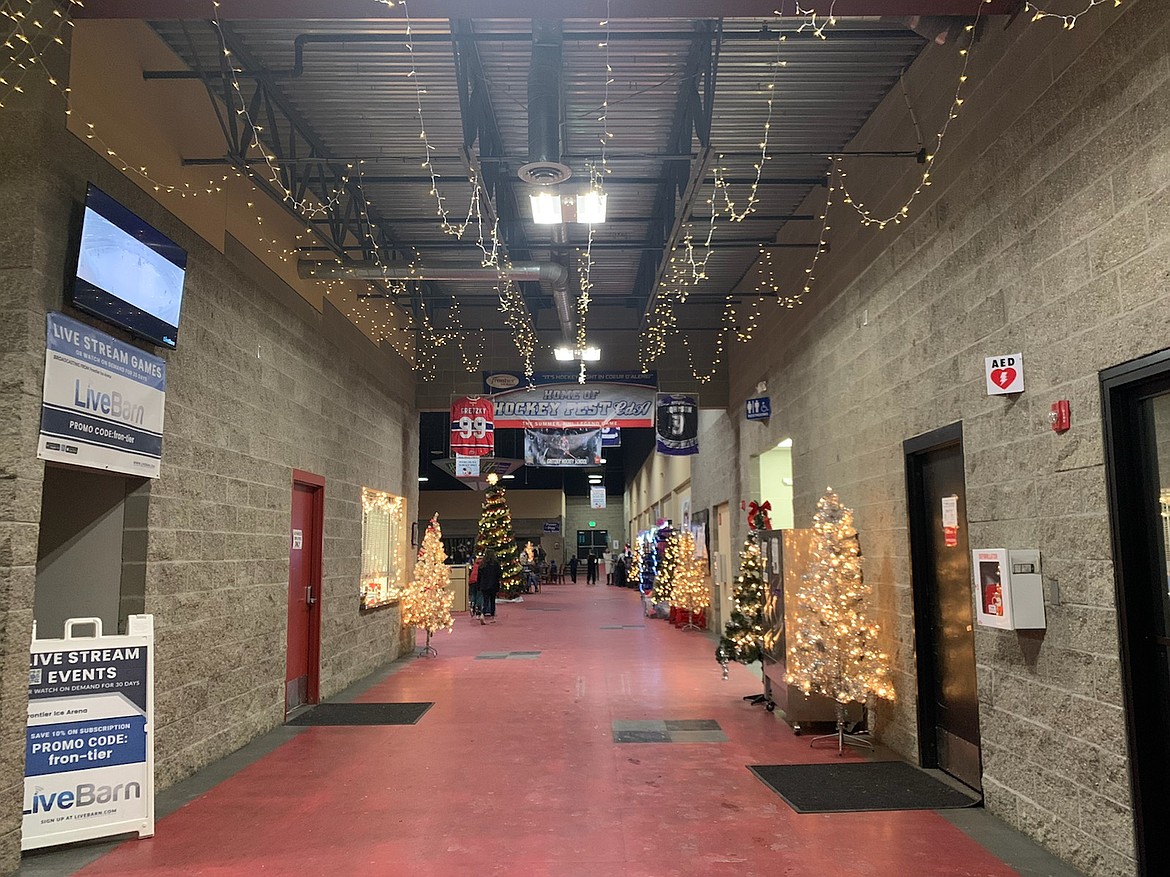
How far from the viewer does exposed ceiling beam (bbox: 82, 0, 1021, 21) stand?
13.5 ft

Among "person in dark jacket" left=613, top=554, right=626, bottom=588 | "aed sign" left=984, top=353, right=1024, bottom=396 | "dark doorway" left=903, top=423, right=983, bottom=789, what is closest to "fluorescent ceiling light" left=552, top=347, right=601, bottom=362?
"dark doorway" left=903, top=423, right=983, bottom=789

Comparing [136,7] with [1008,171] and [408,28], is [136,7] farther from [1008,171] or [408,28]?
[1008,171]

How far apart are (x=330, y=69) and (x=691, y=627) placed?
11.3 m

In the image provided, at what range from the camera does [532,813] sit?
4.69 metres

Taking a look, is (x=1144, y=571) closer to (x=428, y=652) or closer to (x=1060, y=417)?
(x=1060, y=417)

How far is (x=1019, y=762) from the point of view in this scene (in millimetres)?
4320

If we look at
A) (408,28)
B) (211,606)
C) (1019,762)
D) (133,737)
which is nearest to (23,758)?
(133,737)

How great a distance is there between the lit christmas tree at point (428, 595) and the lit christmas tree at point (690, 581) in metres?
4.50

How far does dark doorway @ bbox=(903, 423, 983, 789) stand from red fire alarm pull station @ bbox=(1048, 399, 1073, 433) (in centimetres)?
96

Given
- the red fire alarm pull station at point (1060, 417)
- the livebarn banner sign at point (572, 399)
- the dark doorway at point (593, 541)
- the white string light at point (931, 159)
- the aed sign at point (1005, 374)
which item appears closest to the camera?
the red fire alarm pull station at point (1060, 417)

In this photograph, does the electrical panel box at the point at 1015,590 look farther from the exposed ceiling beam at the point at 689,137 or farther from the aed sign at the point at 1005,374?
the exposed ceiling beam at the point at 689,137

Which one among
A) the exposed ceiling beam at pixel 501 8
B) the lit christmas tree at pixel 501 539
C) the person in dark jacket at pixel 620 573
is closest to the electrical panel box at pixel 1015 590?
the exposed ceiling beam at pixel 501 8

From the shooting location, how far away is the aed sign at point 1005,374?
4.27 m

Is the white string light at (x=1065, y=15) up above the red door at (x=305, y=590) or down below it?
above
